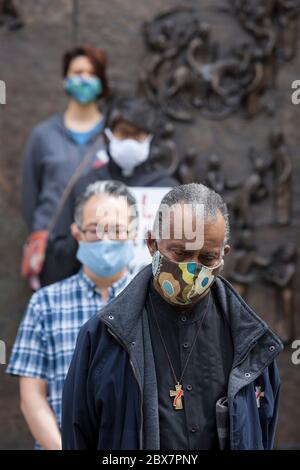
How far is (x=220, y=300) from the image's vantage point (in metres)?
2.38

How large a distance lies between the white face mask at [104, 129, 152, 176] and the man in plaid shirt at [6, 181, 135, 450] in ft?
2.29

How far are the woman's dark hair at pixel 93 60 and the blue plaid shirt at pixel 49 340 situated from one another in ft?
4.96

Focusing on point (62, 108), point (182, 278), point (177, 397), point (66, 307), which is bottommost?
point (177, 397)

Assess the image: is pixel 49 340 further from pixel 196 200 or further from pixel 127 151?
pixel 127 151

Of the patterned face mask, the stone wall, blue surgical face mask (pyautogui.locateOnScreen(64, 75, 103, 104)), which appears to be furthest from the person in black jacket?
the patterned face mask

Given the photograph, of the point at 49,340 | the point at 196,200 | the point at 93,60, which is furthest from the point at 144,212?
the point at 196,200

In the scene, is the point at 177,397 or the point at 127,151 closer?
the point at 177,397

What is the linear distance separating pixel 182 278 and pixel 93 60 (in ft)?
7.60

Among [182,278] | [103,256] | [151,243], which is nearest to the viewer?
[182,278]

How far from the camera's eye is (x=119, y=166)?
13.1 ft

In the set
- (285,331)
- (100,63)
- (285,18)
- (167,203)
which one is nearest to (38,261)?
(100,63)

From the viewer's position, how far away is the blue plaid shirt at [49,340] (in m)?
2.99

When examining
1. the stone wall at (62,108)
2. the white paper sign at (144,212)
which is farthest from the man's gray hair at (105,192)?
the stone wall at (62,108)
